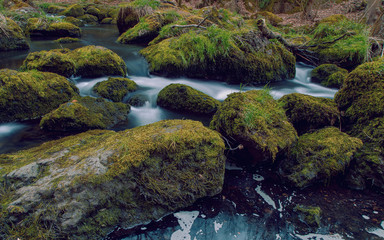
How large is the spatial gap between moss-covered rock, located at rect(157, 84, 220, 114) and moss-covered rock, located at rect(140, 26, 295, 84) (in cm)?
201

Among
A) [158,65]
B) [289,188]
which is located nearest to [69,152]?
[289,188]

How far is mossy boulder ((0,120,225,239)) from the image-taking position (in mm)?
→ 2297

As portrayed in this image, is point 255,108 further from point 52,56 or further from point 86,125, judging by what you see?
point 52,56

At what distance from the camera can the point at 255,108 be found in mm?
3867

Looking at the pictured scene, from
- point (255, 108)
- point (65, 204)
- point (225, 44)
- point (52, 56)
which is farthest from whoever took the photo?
point (225, 44)

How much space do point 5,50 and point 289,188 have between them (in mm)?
11612

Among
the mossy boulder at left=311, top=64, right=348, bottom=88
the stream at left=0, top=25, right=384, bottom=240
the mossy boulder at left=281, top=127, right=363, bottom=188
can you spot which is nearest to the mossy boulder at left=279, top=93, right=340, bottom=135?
the mossy boulder at left=281, top=127, right=363, bottom=188

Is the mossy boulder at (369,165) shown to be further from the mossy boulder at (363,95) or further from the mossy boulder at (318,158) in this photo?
the mossy boulder at (363,95)

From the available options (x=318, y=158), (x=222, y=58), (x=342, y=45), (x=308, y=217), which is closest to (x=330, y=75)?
(x=342, y=45)

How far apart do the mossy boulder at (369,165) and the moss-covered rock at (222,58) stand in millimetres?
4262

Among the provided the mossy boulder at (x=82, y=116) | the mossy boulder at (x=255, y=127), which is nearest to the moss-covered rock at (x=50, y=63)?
the mossy boulder at (x=82, y=116)

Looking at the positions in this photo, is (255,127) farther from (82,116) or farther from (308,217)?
(82,116)

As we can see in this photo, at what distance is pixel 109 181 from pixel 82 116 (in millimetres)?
Answer: 2457

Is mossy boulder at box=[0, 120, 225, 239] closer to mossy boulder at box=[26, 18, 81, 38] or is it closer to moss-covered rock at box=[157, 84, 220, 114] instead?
moss-covered rock at box=[157, 84, 220, 114]
